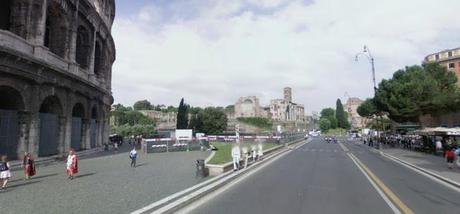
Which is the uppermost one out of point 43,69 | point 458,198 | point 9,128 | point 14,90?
point 43,69

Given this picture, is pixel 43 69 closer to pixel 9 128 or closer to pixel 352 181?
pixel 9 128

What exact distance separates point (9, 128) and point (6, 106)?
168 centimetres

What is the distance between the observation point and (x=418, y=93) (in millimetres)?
47969

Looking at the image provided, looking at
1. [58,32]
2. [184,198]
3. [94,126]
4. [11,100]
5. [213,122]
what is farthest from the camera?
[213,122]

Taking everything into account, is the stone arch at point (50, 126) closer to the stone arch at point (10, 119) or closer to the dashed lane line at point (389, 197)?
the stone arch at point (10, 119)

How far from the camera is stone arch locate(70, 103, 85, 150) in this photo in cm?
2988

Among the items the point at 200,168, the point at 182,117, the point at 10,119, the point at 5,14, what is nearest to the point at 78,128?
the point at 10,119

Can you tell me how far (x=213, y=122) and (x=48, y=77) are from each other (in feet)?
238

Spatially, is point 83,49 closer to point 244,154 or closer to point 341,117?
point 244,154

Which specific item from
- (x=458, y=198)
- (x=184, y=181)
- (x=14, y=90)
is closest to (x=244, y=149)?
(x=184, y=181)

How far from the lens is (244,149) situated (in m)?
22.1

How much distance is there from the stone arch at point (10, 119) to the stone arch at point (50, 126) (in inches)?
87.9

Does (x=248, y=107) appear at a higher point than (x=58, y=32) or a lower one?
higher

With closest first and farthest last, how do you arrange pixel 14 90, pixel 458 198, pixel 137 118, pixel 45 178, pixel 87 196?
pixel 87 196 < pixel 458 198 < pixel 45 178 < pixel 14 90 < pixel 137 118
